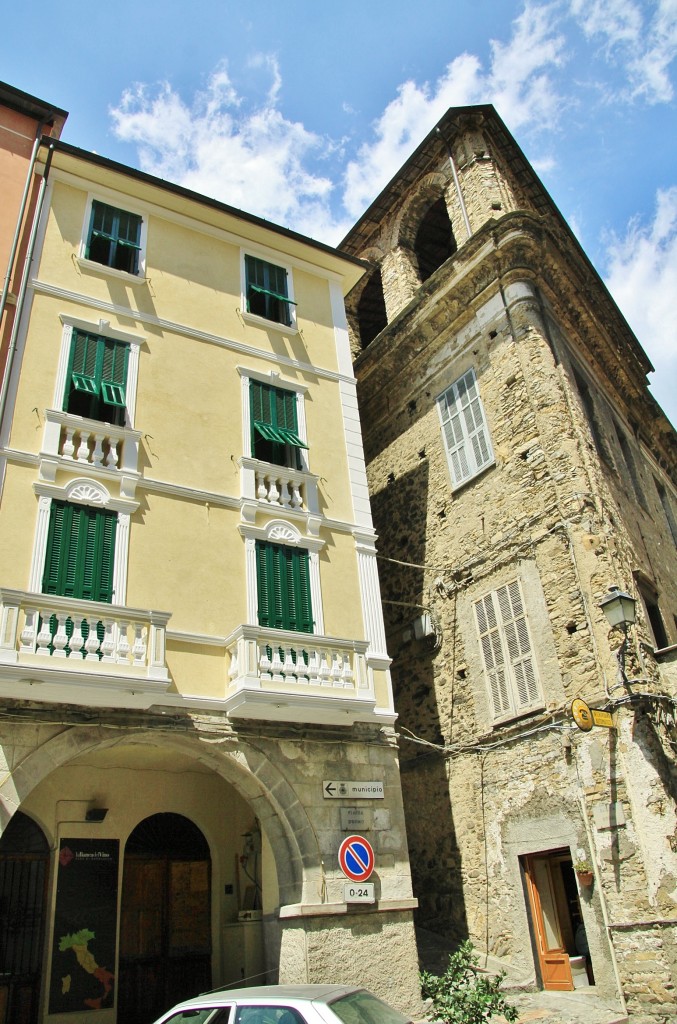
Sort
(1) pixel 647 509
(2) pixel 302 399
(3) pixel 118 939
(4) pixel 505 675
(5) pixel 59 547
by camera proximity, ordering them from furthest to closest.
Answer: (1) pixel 647 509 → (2) pixel 302 399 → (4) pixel 505 675 → (3) pixel 118 939 → (5) pixel 59 547

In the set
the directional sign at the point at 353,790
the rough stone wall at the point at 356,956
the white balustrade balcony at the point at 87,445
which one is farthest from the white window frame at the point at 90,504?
the rough stone wall at the point at 356,956

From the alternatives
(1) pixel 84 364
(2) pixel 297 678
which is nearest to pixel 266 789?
(2) pixel 297 678

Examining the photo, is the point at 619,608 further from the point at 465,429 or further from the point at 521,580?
the point at 465,429

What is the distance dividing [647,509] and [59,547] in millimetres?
12680

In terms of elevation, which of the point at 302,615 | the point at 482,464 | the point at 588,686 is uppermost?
the point at 482,464

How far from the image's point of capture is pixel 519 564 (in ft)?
42.9

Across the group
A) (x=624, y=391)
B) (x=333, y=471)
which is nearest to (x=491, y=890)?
(x=333, y=471)

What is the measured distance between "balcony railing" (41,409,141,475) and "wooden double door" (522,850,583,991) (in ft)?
28.0

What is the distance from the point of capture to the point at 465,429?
15336 mm

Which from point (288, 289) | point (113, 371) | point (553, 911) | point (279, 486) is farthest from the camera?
point (288, 289)

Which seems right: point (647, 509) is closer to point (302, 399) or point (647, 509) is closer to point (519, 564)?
point (519, 564)

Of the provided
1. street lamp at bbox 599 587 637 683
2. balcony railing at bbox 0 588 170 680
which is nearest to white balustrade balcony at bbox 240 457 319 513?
balcony railing at bbox 0 588 170 680

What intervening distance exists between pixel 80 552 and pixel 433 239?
1541 centimetres

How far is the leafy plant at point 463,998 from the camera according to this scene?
7973 mm
